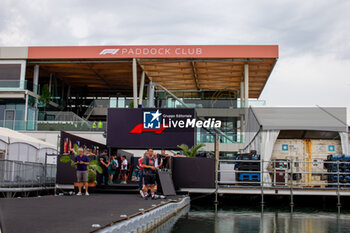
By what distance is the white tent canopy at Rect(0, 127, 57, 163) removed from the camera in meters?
18.1

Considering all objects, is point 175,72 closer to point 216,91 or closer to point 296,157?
point 216,91

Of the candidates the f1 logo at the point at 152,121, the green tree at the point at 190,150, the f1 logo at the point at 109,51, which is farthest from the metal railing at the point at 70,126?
the green tree at the point at 190,150

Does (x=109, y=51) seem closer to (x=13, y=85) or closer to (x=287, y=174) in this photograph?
(x=13, y=85)

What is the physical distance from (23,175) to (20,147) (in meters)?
4.05

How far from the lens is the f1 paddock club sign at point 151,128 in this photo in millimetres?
18703

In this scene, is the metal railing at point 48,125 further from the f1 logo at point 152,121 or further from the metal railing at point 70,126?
the f1 logo at point 152,121

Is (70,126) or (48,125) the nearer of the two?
(70,126)

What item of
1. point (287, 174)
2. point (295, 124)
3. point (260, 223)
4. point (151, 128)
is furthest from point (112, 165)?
point (260, 223)

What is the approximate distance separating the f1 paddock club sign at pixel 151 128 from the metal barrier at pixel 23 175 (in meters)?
3.09

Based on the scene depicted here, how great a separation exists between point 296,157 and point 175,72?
23.9 meters

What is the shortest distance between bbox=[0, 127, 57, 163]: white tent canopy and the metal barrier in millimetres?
1517

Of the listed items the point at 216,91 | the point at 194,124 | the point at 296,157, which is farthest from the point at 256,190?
the point at 216,91

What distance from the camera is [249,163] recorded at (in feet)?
57.1

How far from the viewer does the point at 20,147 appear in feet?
65.8
